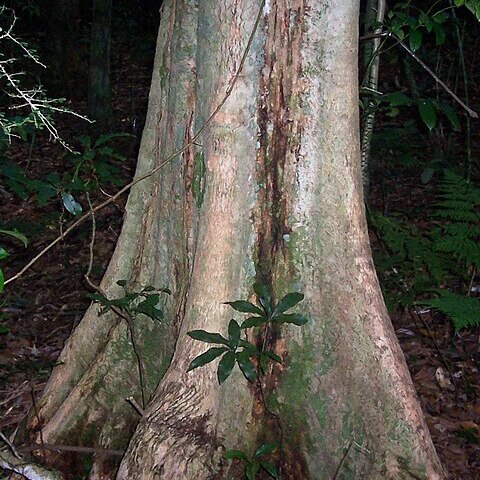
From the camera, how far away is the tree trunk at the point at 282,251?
2.82 m

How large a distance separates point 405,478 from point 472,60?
919cm

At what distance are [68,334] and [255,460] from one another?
8.52ft

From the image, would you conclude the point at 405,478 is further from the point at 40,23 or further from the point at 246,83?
the point at 40,23

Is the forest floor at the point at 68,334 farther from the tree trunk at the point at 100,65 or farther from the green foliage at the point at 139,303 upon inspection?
the tree trunk at the point at 100,65

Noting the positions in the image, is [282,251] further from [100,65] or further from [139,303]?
[100,65]

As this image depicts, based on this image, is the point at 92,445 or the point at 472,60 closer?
the point at 92,445

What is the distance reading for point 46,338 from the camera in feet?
17.1

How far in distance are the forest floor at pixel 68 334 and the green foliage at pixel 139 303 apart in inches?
23.1

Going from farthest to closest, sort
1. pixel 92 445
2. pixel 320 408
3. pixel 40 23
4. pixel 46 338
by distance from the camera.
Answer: pixel 40 23 → pixel 46 338 → pixel 92 445 → pixel 320 408

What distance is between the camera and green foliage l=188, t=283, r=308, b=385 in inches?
111

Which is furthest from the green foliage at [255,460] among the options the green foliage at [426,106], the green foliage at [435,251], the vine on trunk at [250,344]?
the green foliage at [435,251]

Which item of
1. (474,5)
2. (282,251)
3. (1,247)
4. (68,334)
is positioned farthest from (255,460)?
(68,334)

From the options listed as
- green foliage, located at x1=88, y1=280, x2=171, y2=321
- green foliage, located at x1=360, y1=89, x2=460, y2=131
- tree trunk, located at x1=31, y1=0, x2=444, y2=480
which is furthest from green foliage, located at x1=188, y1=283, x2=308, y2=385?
green foliage, located at x1=360, y1=89, x2=460, y2=131

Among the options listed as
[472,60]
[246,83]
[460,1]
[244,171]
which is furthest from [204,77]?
[472,60]
